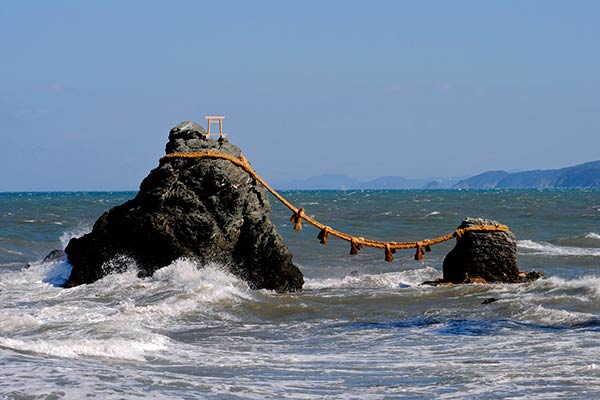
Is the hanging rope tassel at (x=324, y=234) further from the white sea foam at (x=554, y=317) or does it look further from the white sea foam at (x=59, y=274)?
the white sea foam at (x=554, y=317)

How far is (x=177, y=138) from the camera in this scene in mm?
18391

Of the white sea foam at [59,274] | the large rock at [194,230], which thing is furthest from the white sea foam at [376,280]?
the white sea foam at [59,274]

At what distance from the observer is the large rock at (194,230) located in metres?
17.2

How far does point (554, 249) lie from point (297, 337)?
17862mm

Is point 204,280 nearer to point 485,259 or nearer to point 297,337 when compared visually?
point 297,337

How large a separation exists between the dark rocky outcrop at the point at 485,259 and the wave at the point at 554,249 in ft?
28.4

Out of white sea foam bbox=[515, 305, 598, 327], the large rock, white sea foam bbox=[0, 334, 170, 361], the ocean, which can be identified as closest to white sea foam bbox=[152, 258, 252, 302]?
the ocean

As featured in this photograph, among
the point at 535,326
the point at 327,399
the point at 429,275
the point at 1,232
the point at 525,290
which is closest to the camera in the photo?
the point at 327,399

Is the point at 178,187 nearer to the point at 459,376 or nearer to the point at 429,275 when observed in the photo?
the point at 429,275

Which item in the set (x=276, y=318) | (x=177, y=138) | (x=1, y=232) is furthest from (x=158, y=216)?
(x=1, y=232)

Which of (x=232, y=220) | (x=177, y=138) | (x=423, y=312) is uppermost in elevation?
(x=177, y=138)

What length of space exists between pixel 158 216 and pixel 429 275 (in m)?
6.80

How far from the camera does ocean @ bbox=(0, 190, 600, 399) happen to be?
8844mm

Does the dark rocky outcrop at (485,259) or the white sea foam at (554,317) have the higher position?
the dark rocky outcrop at (485,259)
